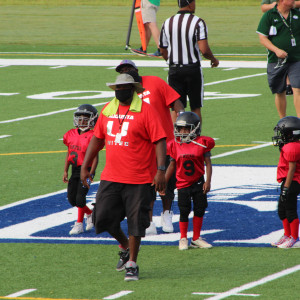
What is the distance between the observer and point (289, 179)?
9172mm

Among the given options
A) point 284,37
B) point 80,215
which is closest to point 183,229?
point 80,215

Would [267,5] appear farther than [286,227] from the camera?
Yes

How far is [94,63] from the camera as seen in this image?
2738 cm

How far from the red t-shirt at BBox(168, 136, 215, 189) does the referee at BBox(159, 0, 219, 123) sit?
4.38 meters

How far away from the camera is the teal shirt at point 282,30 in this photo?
1498 cm

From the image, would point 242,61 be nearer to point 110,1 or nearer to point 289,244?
point 289,244

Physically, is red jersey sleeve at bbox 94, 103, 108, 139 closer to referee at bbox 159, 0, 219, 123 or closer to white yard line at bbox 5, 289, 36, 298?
white yard line at bbox 5, 289, 36, 298

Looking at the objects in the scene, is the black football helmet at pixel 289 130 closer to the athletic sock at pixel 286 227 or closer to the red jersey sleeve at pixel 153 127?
the athletic sock at pixel 286 227

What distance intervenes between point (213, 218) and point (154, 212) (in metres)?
0.82

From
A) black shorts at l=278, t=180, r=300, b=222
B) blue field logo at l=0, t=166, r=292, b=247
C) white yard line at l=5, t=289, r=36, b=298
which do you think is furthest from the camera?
blue field logo at l=0, t=166, r=292, b=247

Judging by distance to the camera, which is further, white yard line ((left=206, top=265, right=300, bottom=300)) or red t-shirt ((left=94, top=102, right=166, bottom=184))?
red t-shirt ((left=94, top=102, right=166, bottom=184))

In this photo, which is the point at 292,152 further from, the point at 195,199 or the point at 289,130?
the point at 195,199

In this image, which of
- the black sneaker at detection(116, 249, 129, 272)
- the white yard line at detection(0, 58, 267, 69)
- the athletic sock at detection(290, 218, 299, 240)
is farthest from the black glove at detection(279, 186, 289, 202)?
the white yard line at detection(0, 58, 267, 69)

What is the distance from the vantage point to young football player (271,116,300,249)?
30.1ft
